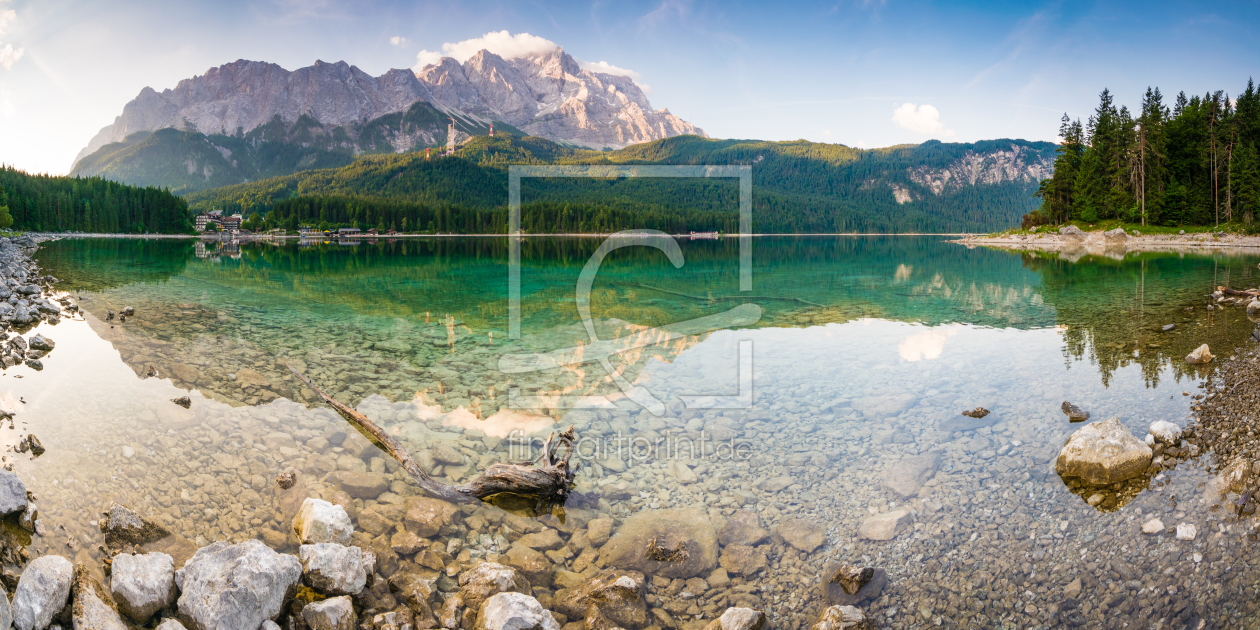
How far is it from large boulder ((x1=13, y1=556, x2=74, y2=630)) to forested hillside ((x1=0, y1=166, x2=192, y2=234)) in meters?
136

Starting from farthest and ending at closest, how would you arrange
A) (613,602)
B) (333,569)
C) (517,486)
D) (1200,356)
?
(1200,356) → (517,486) → (613,602) → (333,569)

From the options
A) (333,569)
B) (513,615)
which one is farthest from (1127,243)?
(333,569)

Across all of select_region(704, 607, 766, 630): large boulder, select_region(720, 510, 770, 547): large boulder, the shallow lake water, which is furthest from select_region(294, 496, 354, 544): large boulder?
select_region(720, 510, 770, 547): large boulder

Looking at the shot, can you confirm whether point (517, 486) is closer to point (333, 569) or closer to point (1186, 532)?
point (333, 569)

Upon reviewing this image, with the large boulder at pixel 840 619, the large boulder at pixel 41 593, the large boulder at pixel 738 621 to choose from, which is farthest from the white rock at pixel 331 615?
the large boulder at pixel 840 619

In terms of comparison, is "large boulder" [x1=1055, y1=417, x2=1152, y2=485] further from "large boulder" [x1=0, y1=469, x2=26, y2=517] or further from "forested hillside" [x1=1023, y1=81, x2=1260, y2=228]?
"forested hillside" [x1=1023, y1=81, x2=1260, y2=228]

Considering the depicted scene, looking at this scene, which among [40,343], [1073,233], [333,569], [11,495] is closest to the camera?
[333,569]

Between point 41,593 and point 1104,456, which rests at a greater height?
point 1104,456

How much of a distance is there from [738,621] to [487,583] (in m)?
2.25

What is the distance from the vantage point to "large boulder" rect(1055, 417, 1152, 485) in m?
7.14

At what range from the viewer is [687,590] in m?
5.57

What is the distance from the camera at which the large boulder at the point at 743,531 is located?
6.34m

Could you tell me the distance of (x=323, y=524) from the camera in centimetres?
588

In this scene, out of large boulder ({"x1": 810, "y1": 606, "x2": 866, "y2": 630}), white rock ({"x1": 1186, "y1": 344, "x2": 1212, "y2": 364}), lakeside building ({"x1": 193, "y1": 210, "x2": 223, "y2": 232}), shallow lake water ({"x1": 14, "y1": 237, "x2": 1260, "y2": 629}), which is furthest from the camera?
lakeside building ({"x1": 193, "y1": 210, "x2": 223, "y2": 232})
